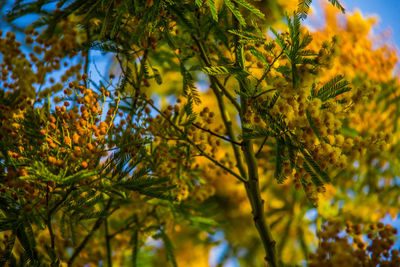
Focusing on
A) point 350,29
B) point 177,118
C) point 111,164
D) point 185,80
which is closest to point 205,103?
point 350,29

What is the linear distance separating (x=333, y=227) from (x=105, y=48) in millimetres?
1268

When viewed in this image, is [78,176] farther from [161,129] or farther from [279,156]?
[279,156]

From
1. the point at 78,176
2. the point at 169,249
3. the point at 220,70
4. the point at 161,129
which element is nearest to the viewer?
the point at 78,176

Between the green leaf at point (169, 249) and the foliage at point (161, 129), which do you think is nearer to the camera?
the foliage at point (161, 129)

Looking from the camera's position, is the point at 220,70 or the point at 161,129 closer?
the point at 220,70

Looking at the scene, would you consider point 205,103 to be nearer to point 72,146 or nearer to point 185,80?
point 185,80

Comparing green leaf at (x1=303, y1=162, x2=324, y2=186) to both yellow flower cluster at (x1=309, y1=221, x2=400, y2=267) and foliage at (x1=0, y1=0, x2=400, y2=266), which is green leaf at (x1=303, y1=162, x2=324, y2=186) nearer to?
foliage at (x1=0, y1=0, x2=400, y2=266)

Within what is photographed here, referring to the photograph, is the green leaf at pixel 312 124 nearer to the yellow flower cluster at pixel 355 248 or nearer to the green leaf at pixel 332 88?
the green leaf at pixel 332 88

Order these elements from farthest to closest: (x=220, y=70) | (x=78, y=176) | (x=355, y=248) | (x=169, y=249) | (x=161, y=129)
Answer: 1. (x=169, y=249)
2. (x=161, y=129)
3. (x=355, y=248)
4. (x=220, y=70)
5. (x=78, y=176)

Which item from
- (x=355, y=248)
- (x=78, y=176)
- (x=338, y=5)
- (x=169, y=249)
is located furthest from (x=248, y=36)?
(x=169, y=249)

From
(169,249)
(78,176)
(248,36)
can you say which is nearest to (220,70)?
(248,36)

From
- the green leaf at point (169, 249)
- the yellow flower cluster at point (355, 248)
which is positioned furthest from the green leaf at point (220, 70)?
the green leaf at point (169, 249)

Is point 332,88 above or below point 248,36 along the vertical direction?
below

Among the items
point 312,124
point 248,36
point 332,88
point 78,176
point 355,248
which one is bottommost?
point 355,248
